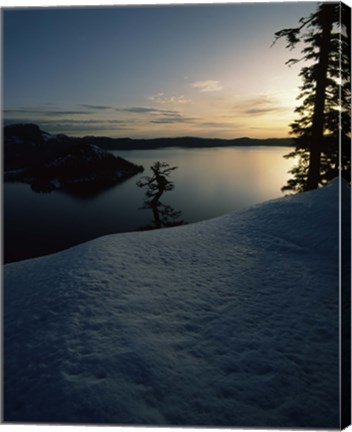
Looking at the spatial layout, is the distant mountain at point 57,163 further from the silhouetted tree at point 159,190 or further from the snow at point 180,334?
the snow at point 180,334

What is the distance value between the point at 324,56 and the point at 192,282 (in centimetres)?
595

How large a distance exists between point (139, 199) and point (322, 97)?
17.9 feet

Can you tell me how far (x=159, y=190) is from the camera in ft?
31.3

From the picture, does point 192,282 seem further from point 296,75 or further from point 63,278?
point 296,75

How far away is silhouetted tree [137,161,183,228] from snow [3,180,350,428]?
10.0 feet

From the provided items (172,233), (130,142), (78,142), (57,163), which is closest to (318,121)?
(172,233)

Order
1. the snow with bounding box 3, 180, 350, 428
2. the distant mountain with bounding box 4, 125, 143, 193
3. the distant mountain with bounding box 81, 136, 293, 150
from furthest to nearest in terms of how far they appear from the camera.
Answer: the distant mountain with bounding box 81, 136, 293, 150
the distant mountain with bounding box 4, 125, 143, 193
the snow with bounding box 3, 180, 350, 428

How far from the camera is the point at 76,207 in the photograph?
7508 millimetres

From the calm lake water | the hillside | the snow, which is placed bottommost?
the snow

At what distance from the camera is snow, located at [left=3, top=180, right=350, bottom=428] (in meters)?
3.16

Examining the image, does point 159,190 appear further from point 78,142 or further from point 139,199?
point 78,142

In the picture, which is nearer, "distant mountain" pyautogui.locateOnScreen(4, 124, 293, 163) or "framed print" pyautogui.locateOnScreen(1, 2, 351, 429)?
"framed print" pyautogui.locateOnScreen(1, 2, 351, 429)

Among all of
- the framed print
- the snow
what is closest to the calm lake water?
the framed print

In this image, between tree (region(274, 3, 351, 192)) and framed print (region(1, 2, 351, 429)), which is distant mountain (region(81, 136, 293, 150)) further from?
tree (region(274, 3, 351, 192))
